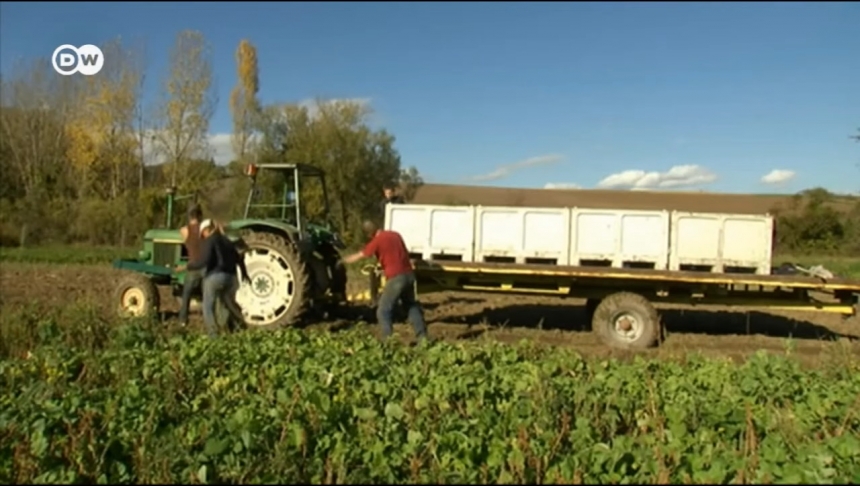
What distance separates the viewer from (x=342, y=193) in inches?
1278

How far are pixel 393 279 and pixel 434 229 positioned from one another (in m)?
1.40

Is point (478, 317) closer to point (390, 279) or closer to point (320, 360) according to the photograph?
point (390, 279)

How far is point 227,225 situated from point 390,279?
3137 millimetres

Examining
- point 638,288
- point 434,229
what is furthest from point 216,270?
point 638,288

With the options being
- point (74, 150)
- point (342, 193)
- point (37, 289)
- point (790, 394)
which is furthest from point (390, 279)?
point (74, 150)

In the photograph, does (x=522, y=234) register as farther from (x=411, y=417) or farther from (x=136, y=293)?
(x=136, y=293)

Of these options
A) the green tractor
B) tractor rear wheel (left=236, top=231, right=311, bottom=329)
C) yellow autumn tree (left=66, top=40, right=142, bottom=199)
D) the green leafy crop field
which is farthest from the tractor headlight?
yellow autumn tree (left=66, top=40, right=142, bottom=199)

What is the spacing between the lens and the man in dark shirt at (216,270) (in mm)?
8750

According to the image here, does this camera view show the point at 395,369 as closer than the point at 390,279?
Yes

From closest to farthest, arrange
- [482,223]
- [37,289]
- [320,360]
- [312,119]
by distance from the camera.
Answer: [320,360] < [482,223] < [37,289] < [312,119]

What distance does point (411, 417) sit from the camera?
4.84m

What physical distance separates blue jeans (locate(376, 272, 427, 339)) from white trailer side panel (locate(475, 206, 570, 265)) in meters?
1.31

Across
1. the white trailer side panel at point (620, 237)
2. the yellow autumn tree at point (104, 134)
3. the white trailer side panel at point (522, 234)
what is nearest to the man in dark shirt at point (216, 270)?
the white trailer side panel at point (522, 234)

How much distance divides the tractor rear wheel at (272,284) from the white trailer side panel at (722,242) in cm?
490
